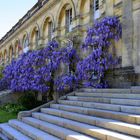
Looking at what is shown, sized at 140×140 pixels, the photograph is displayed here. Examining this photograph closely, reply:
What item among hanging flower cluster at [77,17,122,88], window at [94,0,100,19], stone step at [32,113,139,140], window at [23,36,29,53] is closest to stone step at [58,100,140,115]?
stone step at [32,113,139,140]

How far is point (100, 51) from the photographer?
12609 millimetres

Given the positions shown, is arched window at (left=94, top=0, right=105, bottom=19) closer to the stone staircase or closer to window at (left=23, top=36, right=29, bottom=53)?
the stone staircase

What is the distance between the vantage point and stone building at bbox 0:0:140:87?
11234mm

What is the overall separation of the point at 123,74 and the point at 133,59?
0.70 meters

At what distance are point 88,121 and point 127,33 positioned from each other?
18.1 feet

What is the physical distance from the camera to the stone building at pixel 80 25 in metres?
11.2

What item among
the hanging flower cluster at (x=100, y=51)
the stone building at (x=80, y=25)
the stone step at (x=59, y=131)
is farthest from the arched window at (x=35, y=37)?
the stone step at (x=59, y=131)

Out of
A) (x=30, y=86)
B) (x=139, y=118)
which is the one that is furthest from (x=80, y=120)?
(x=30, y=86)

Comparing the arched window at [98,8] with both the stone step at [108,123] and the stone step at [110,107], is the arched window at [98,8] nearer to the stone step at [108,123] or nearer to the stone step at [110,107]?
the stone step at [110,107]

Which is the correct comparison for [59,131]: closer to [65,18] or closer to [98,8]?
[98,8]

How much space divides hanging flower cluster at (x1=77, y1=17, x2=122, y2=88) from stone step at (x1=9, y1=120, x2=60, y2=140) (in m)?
4.34

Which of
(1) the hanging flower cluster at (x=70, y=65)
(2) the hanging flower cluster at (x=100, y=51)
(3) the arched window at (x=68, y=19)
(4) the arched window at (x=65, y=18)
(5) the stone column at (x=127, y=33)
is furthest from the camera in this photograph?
(3) the arched window at (x=68, y=19)

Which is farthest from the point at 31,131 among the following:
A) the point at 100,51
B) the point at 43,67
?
the point at 43,67

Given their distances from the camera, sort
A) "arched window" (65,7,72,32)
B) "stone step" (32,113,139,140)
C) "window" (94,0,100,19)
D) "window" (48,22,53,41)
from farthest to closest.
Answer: "window" (48,22,53,41)
"arched window" (65,7,72,32)
"window" (94,0,100,19)
"stone step" (32,113,139,140)
